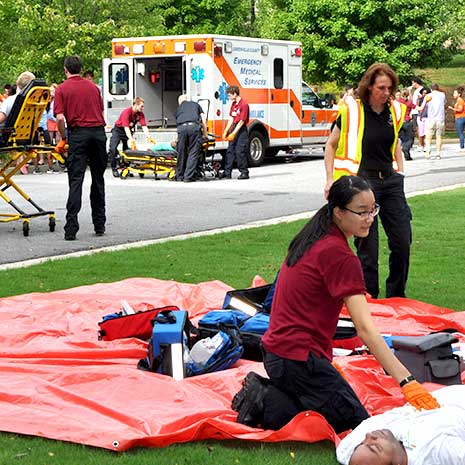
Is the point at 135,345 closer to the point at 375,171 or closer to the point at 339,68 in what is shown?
the point at 375,171

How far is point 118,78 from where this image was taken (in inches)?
1014

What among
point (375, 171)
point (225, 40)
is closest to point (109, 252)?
point (375, 171)

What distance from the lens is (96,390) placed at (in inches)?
250

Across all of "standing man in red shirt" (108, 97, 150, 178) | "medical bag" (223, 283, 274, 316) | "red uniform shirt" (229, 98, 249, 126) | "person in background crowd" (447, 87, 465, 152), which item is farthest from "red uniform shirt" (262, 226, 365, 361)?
"person in background crowd" (447, 87, 465, 152)

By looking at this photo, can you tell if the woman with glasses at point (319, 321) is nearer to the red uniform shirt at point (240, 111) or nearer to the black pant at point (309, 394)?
the black pant at point (309, 394)

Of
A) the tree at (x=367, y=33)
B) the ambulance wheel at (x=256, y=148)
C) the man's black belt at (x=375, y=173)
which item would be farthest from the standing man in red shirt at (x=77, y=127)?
the tree at (x=367, y=33)

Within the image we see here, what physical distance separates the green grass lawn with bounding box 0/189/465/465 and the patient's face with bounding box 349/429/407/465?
39cm

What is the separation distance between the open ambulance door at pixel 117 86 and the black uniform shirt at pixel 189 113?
380 cm

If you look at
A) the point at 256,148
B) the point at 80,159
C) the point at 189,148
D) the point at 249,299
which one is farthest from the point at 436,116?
the point at 249,299

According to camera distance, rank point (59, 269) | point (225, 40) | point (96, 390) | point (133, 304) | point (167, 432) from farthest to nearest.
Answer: point (225, 40), point (59, 269), point (133, 304), point (96, 390), point (167, 432)

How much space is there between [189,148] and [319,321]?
16.6m

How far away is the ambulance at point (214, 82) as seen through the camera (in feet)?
79.6

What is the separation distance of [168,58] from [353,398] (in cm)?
2025

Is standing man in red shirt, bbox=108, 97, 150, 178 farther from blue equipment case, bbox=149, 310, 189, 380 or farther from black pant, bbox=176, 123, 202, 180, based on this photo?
blue equipment case, bbox=149, 310, 189, 380
